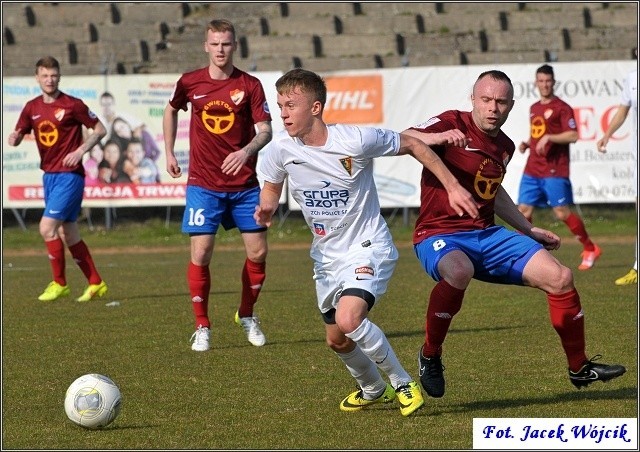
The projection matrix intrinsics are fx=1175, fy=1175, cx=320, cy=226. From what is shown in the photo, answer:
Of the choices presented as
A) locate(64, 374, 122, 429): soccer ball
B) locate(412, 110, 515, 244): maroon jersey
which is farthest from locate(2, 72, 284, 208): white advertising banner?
locate(64, 374, 122, 429): soccer ball

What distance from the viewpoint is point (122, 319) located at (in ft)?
35.0

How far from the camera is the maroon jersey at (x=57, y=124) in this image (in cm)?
1211

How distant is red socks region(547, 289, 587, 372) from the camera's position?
648 centimetres

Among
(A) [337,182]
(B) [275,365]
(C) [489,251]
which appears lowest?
(B) [275,365]

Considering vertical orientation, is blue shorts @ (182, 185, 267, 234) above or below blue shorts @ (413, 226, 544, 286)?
below

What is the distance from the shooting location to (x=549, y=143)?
45.3 ft

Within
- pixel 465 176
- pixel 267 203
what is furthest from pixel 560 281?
pixel 267 203

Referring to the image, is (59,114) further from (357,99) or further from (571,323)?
(357,99)

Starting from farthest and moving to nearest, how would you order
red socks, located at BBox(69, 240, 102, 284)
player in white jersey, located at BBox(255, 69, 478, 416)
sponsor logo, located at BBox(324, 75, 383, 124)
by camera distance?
sponsor logo, located at BBox(324, 75, 383, 124)
red socks, located at BBox(69, 240, 102, 284)
player in white jersey, located at BBox(255, 69, 478, 416)

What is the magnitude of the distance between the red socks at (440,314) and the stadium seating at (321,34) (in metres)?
16.0

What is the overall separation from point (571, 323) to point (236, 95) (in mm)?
3637

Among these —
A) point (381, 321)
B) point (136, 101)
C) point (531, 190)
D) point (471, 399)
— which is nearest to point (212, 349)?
point (381, 321)

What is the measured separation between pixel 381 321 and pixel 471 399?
147 inches

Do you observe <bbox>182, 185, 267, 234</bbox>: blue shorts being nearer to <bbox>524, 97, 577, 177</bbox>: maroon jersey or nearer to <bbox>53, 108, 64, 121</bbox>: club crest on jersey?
<bbox>53, 108, 64, 121</bbox>: club crest on jersey
